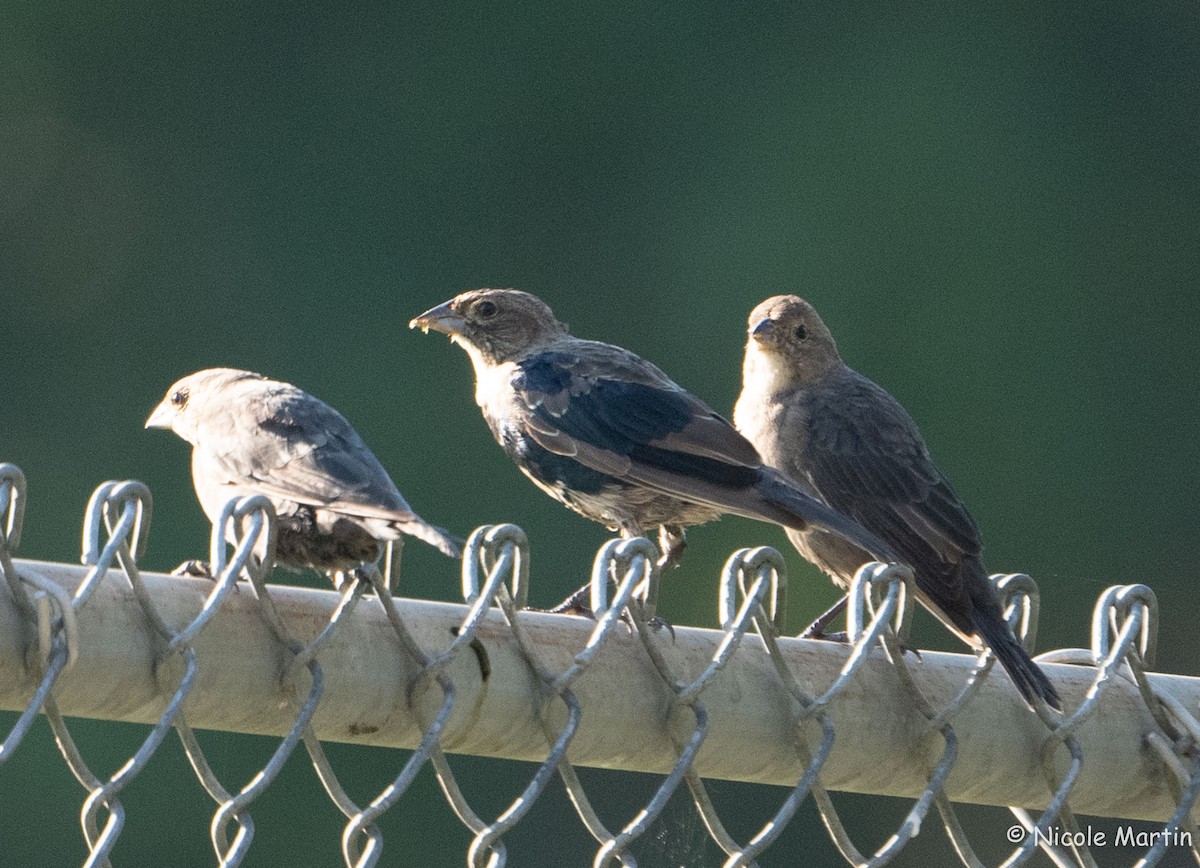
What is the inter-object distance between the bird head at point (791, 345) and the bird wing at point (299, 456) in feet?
6.99

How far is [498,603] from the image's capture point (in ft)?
6.59

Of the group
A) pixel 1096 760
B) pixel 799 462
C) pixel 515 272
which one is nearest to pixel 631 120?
pixel 515 272

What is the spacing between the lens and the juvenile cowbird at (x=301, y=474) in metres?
2.69

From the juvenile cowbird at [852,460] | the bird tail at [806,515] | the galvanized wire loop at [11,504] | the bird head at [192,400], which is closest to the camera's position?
the galvanized wire loop at [11,504]

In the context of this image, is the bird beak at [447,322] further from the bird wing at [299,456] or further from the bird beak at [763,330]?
the bird wing at [299,456]

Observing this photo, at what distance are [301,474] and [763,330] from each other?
8.25 feet

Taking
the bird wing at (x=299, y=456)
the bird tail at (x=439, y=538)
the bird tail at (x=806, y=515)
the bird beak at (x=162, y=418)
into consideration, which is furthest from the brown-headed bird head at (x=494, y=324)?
the bird tail at (x=439, y=538)

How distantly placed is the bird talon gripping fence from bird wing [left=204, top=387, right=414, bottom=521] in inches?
20.4

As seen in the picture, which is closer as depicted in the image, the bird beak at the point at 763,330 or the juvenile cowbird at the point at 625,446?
the juvenile cowbird at the point at 625,446

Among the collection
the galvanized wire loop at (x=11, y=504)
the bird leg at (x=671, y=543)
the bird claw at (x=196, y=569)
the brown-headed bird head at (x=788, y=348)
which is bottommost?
the bird leg at (x=671, y=543)

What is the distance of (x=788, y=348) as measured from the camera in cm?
529

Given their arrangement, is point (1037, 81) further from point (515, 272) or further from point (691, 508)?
point (691, 508)

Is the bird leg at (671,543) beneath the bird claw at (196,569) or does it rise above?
beneath

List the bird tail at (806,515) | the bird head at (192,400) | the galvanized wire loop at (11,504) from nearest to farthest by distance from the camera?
the galvanized wire loop at (11,504), the bird tail at (806,515), the bird head at (192,400)
